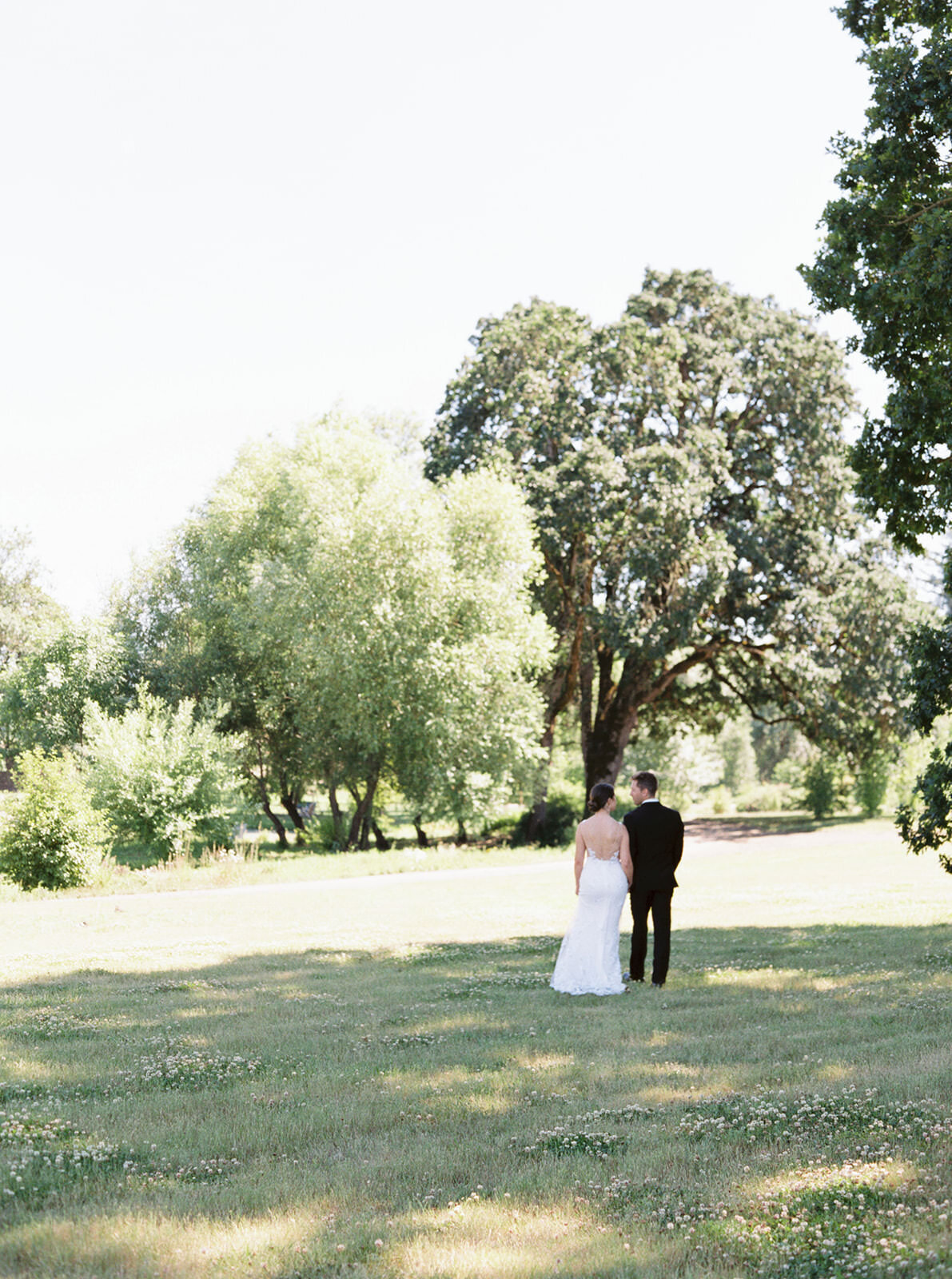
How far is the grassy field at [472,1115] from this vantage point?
13.1ft

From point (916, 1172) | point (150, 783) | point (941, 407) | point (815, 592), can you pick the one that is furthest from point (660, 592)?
point (916, 1172)

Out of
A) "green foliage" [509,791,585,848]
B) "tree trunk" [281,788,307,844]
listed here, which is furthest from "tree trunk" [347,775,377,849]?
"tree trunk" [281,788,307,844]

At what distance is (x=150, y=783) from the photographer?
26.7m

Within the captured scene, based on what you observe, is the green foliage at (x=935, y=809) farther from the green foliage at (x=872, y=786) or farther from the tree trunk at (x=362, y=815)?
the green foliage at (x=872, y=786)

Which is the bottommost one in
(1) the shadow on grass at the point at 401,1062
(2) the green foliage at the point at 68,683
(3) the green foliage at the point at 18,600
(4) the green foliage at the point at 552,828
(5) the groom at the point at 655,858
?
(4) the green foliage at the point at 552,828

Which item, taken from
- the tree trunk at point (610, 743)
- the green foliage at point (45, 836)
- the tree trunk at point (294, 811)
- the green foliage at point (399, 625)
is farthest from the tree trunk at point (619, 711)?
the green foliage at point (45, 836)

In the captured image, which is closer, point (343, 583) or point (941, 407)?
point (941, 407)

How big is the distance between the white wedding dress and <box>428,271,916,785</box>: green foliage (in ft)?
73.8

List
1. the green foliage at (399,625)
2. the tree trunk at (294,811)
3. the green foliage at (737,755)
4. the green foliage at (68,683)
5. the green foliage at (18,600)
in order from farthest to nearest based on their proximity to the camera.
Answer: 1. the green foliage at (737,755)
2. the green foliage at (18,600)
3. the tree trunk at (294,811)
4. the green foliage at (68,683)
5. the green foliage at (399,625)

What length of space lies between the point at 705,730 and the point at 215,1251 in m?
39.7

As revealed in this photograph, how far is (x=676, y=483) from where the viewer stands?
33.2 m

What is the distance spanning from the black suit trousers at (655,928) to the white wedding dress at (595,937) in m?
0.25

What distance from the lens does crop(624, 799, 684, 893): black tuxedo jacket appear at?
10.8 m

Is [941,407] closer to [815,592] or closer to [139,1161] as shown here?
[139,1161]
